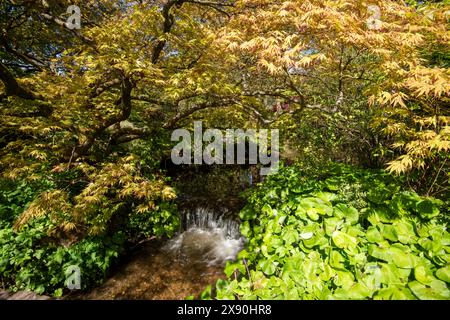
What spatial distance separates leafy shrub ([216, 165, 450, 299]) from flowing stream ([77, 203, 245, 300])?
3435 millimetres

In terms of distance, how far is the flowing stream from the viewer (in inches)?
202

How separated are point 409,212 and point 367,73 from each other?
609 cm

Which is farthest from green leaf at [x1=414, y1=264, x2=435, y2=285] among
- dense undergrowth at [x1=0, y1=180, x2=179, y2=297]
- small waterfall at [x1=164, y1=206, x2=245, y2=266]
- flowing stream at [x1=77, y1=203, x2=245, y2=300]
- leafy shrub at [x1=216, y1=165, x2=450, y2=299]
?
small waterfall at [x1=164, y1=206, x2=245, y2=266]

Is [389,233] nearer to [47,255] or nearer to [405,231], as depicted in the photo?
[405,231]

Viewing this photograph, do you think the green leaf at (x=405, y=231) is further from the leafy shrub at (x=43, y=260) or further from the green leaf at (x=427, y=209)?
the leafy shrub at (x=43, y=260)

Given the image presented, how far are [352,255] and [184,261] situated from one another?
16.6 ft

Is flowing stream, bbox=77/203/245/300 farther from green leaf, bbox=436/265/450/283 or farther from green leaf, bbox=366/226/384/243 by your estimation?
green leaf, bbox=436/265/450/283

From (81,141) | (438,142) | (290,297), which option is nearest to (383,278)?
(290,297)

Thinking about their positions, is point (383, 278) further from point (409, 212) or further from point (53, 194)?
point (53, 194)

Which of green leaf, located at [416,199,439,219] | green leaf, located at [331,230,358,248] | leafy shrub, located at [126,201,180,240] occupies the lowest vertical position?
leafy shrub, located at [126,201,180,240]

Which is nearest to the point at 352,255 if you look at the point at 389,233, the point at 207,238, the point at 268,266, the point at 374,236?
the point at 374,236

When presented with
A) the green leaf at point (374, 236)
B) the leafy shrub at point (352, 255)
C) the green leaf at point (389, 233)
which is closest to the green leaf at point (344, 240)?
the leafy shrub at point (352, 255)

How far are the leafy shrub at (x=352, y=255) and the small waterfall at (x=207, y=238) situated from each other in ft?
13.4

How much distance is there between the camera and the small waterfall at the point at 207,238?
6426 mm
